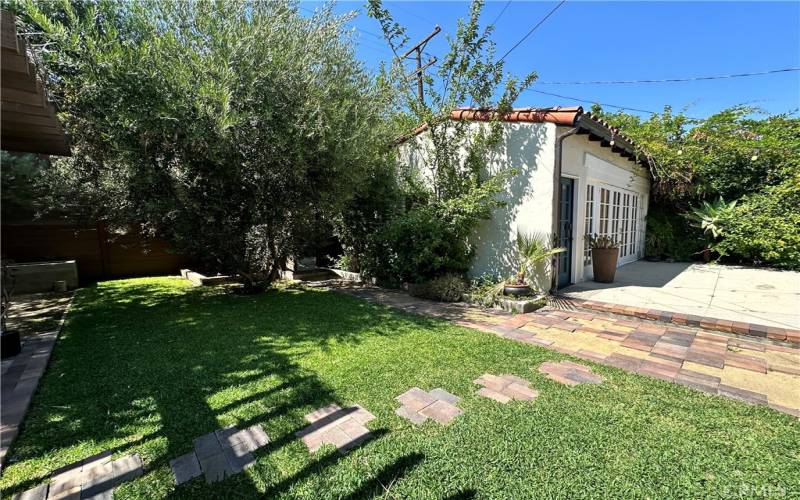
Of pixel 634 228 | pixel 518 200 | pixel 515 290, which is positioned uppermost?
pixel 518 200

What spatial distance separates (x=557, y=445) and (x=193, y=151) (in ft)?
22.3

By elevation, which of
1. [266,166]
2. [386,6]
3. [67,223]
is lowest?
[67,223]

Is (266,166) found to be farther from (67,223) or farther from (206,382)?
(67,223)

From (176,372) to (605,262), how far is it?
887 centimetres

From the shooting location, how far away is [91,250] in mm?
10703

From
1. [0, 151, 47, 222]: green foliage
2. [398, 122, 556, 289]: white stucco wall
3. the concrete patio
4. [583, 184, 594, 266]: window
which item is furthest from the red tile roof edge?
[0, 151, 47, 222]: green foliage

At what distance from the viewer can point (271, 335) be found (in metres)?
5.29

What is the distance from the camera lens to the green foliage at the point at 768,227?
10.1 metres

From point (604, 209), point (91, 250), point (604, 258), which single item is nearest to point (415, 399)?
point (604, 258)

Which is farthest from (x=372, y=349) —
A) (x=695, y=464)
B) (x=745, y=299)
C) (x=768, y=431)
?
(x=745, y=299)

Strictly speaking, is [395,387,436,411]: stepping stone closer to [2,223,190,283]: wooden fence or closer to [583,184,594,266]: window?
[583,184,594,266]: window

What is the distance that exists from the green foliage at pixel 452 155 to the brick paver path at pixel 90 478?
19.9ft

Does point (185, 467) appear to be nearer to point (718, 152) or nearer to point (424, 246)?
point (424, 246)

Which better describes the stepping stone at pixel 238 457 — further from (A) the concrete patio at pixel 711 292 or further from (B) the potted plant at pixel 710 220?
(B) the potted plant at pixel 710 220
